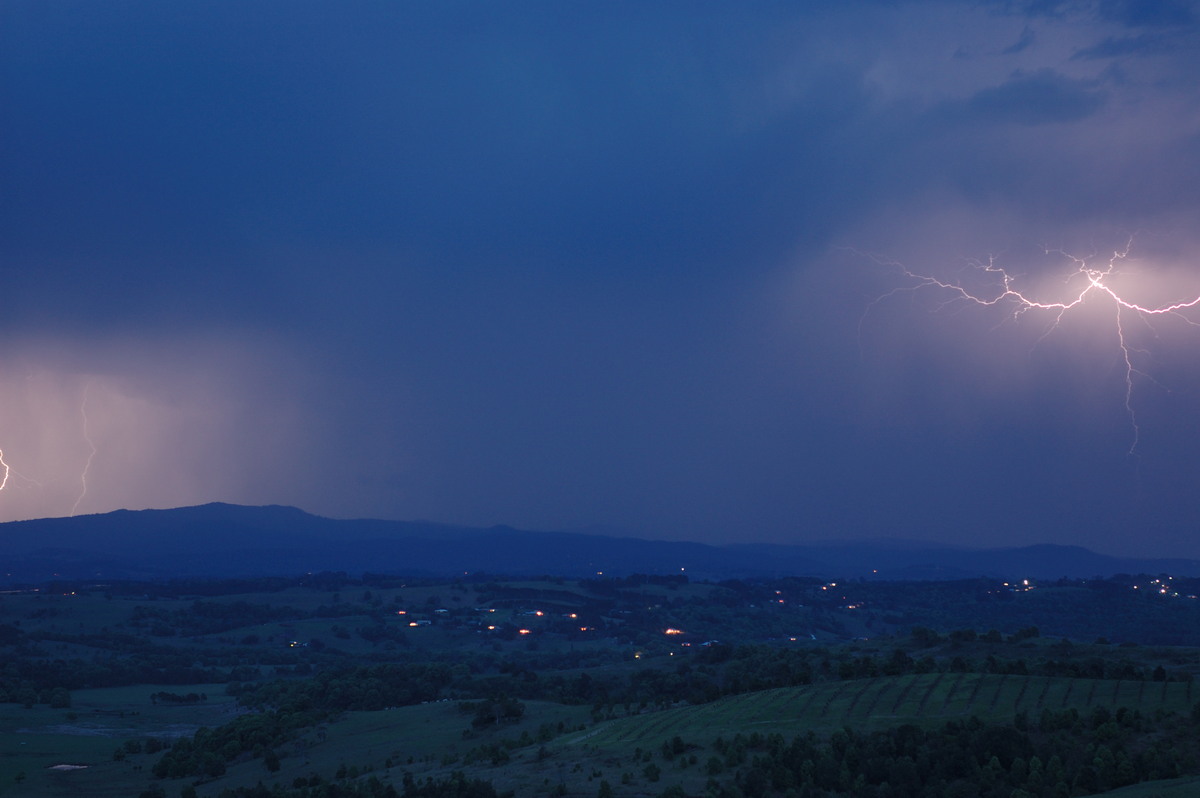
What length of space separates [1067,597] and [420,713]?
11679 centimetres

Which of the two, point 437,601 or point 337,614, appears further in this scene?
point 437,601

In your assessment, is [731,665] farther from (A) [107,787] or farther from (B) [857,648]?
(A) [107,787]

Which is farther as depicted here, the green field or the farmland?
the green field

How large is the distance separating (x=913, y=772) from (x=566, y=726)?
70.3 ft

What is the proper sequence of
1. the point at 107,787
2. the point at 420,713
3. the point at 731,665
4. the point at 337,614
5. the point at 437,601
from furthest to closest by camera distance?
the point at 437,601
the point at 337,614
the point at 731,665
the point at 420,713
the point at 107,787

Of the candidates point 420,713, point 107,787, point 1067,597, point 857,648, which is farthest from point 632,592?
point 107,787

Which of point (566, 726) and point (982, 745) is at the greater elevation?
point (982, 745)

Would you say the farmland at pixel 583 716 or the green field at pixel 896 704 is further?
the green field at pixel 896 704

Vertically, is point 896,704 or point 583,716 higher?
point 896,704

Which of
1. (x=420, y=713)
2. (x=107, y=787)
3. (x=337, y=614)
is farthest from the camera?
(x=337, y=614)

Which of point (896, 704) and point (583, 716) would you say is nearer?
point (896, 704)

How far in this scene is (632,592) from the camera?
6452 inches

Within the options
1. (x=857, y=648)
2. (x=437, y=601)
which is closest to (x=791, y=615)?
(x=437, y=601)

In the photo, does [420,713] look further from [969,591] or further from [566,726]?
[969,591]
